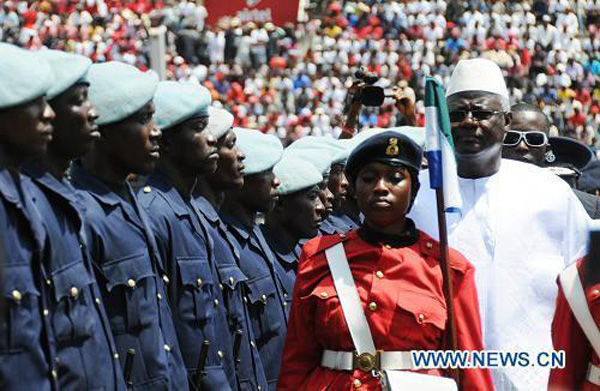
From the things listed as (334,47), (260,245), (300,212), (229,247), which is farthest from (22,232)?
(334,47)

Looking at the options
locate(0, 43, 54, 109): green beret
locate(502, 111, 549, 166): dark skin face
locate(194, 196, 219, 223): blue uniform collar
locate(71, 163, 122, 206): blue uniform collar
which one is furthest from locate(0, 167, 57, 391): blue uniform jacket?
locate(502, 111, 549, 166): dark skin face

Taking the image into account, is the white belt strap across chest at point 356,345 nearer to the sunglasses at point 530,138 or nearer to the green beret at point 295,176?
the green beret at point 295,176

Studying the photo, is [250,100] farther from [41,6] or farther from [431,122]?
[431,122]

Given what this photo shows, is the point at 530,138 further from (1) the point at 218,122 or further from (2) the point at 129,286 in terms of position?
(2) the point at 129,286

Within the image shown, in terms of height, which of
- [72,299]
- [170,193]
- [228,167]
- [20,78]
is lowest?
[228,167]

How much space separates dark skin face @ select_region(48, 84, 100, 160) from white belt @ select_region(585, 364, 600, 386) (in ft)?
7.04

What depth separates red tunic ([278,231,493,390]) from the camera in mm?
6250

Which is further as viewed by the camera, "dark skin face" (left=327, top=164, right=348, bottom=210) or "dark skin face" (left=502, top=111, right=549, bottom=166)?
"dark skin face" (left=327, top=164, right=348, bottom=210)

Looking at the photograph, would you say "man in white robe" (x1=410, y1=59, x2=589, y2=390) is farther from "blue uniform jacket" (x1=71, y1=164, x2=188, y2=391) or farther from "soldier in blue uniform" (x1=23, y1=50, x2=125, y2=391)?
"soldier in blue uniform" (x1=23, y1=50, x2=125, y2=391)

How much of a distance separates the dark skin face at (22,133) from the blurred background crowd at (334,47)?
89.5ft

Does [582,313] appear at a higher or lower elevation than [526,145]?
Result: higher

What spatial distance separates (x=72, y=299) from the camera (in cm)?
573

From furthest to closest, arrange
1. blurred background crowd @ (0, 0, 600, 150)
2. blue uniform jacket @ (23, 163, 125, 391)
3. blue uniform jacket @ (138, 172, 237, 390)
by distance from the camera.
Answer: blurred background crowd @ (0, 0, 600, 150)
blue uniform jacket @ (138, 172, 237, 390)
blue uniform jacket @ (23, 163, 125, 391)

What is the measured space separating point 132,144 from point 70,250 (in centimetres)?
103
